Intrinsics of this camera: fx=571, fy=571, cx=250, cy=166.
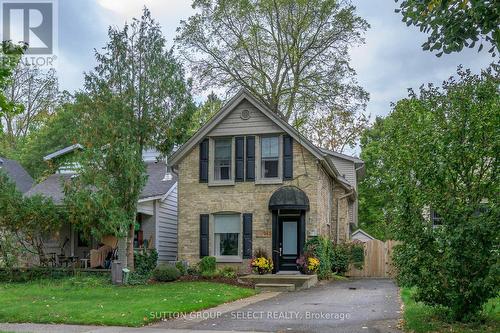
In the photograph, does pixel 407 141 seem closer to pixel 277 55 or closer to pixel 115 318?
pixel 115 318

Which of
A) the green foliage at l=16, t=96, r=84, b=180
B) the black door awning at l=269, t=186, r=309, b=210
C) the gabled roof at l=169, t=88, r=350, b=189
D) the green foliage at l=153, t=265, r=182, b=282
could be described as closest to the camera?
the green foliage at l=153, t=265, r=182, b=282

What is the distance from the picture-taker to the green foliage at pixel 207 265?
21.5m

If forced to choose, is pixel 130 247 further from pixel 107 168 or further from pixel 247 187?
pixel 247 187

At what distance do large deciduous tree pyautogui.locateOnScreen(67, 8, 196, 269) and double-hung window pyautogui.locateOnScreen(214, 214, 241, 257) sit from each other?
3693mm

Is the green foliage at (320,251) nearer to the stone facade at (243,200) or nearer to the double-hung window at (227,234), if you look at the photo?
the stone facade at (243,200)

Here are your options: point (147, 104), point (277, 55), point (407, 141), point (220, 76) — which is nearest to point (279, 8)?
point (277, 55)

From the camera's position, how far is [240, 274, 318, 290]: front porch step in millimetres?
19031

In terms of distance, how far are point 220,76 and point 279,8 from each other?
4.92m

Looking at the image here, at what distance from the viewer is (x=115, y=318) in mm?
11688

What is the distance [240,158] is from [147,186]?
5577 millimetres

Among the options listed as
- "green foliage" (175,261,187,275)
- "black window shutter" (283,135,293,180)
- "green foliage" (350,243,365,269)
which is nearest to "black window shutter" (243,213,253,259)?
"black window shutter" (283,135,293,180)

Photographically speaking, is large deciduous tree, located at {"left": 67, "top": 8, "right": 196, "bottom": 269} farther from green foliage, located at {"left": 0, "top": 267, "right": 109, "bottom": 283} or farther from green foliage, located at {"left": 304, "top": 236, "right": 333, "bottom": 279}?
green foliage, located at {"left": 304, "top": 236, "right": 333, "bottom": 279}

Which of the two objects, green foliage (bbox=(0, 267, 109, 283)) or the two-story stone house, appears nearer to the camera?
green foliage (bbox=(0, 267, 109, 283))

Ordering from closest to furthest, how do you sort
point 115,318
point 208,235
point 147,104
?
point 115,318 < point 147,104 < point 208,235
